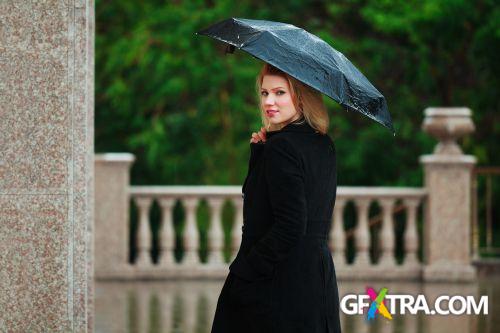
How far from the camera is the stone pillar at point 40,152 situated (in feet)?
21.0

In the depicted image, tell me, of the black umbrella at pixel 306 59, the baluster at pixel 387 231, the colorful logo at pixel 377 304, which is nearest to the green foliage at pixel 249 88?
the baluster at pixel 387 231

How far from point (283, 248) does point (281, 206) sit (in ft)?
0.56

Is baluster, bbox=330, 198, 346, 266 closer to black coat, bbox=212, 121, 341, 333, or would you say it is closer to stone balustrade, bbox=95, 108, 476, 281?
stone balustrade, bbox=95, 108, 476, 281

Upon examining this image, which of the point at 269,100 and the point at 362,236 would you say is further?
the point at 362,236

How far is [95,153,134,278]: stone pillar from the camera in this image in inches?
591

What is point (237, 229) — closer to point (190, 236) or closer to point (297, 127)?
point (190, 236)

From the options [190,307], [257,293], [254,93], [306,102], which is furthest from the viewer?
[254,93]

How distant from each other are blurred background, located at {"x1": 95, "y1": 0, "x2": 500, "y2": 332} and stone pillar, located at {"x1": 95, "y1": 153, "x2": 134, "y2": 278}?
682 centimetres

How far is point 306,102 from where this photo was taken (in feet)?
18.5

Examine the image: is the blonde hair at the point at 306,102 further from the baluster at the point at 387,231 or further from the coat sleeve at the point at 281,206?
the baluster at the point at 387,231

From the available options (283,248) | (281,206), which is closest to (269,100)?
(281,206)

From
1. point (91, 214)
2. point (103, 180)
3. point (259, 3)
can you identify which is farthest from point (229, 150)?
point (91, 214)

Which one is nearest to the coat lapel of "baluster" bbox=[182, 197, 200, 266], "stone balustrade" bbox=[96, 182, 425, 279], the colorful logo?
the colorful logo

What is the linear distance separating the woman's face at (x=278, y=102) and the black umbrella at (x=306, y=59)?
0.32 feet
